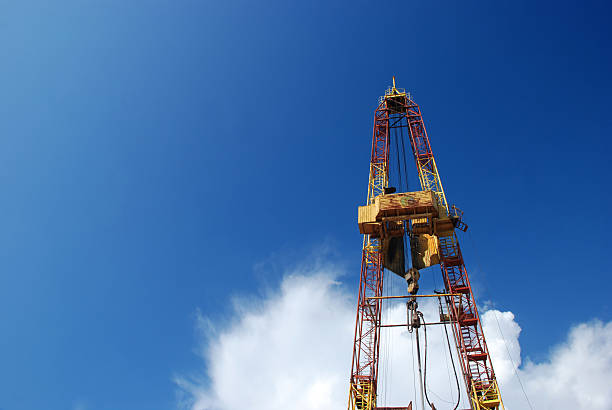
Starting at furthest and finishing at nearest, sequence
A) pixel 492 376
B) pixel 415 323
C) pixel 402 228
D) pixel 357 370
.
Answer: pixel 402 228 → pixel 357 370 → pixel 492 376 → pixel 415 323

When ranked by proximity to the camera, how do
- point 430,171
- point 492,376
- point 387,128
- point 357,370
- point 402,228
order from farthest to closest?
1. point 387,128
2. point 430,171
3. point 402,228
4. point 357,370
5. point 492,376

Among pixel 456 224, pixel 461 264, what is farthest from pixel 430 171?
pixel 461 264

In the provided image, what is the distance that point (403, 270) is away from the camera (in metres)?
40.5

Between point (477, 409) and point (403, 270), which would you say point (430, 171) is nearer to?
point (403, 270)

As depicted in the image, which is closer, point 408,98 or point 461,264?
point 461,264

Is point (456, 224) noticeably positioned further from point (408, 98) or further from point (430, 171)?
point (408, 98)

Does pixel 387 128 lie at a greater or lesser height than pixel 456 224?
greater

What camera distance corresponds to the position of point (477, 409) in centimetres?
3250

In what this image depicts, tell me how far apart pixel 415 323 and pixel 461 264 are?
35.4ft

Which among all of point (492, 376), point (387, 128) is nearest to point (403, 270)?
point (492, 376)

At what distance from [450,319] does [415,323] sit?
6.81 metres

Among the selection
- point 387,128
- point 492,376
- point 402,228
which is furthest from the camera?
point 387,128

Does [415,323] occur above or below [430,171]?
below

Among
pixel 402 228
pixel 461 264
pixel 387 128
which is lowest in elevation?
pixel 461 264
